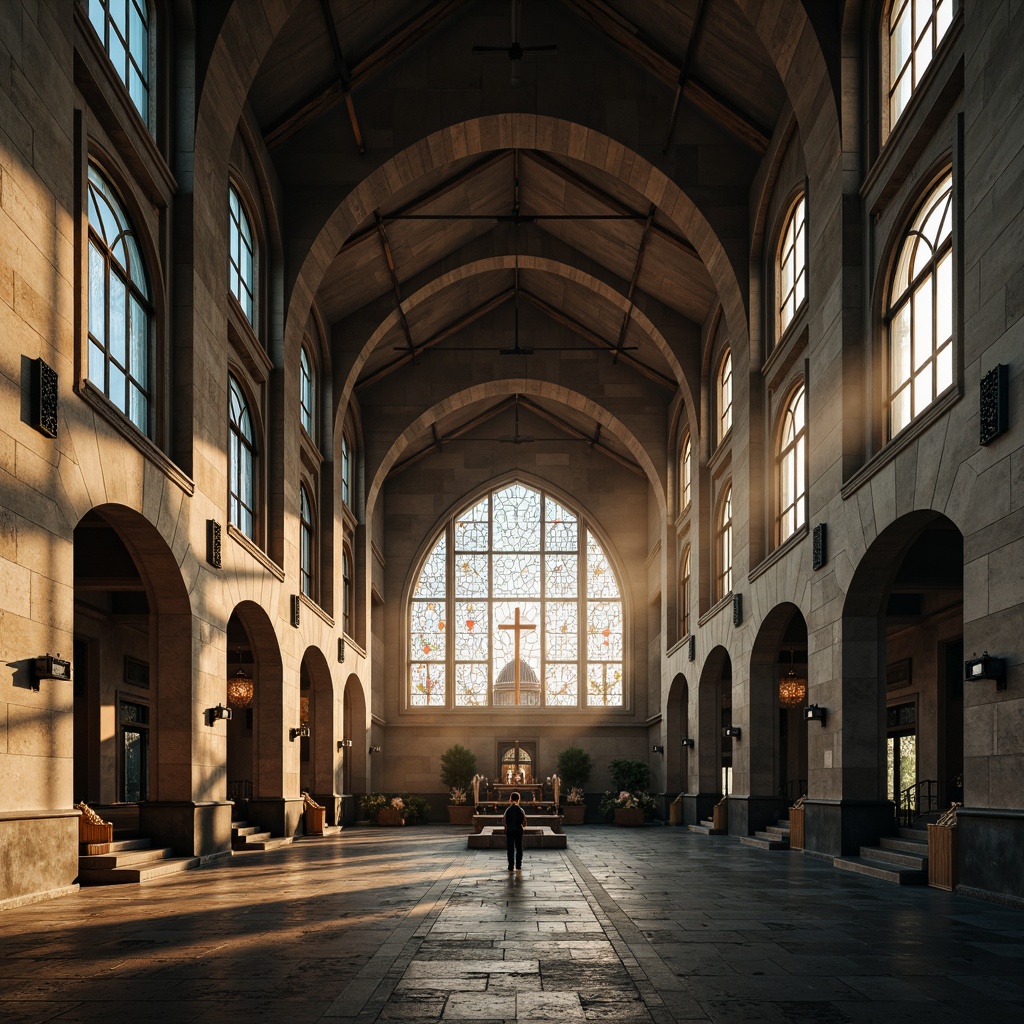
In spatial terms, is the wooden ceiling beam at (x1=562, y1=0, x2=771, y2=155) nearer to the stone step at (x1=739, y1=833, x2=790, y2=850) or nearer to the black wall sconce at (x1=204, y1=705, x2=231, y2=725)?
the stone step at (x1=739, y1=833, x2=790, y2=850)

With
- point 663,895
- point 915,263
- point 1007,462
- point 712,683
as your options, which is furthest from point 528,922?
point 712,683

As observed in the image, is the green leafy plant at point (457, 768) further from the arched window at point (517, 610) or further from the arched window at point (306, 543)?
the arched window at point (306, 543)

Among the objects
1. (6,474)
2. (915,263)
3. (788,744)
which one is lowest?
(788,744)

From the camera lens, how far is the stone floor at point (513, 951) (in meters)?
7.23

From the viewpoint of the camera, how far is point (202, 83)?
18.6 metres

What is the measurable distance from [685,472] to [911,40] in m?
19.8

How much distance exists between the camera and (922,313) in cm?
1619

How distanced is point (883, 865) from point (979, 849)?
137 inches

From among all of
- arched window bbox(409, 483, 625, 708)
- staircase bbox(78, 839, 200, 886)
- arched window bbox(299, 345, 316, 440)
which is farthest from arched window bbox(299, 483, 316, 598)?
arched window bbox(409, 483, 625, 708)

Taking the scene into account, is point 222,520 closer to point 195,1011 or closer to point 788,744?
point 195,1011

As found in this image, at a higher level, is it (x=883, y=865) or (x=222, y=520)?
(x=222, y=520)

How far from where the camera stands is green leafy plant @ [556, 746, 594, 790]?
4081cm

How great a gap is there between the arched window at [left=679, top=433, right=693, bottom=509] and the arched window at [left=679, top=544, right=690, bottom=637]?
1.46 meters

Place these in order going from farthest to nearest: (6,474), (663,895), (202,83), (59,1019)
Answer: (202,83)
(663,895)
(6,474)
(59,1019)
